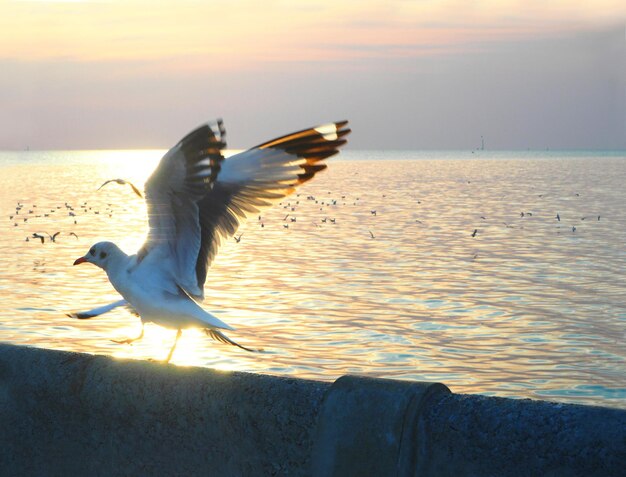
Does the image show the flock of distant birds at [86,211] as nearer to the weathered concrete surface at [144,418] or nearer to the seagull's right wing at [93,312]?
the seagull's right wing at [93,312]

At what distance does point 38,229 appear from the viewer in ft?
109

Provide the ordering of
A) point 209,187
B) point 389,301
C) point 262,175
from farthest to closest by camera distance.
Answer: point 389,301 < point 262,175 < point 209,187

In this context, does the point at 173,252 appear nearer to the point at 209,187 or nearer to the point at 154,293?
the point at 154,293

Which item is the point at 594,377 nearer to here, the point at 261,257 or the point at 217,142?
the point at 217,142

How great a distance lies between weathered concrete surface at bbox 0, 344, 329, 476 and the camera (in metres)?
4.48

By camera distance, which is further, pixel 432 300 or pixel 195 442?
pixel 432 300

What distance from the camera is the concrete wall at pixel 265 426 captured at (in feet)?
12.5

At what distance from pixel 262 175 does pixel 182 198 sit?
1168 millimetres

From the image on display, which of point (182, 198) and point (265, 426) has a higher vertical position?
point (182, 198)

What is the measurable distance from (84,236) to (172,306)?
2557 cm

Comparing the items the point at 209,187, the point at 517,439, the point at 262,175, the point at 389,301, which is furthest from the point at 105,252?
the point at 389,301

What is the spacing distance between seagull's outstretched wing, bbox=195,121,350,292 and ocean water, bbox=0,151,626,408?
0.61 metres

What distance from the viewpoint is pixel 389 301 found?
17656mm

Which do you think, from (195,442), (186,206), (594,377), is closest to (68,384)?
(195,442)
